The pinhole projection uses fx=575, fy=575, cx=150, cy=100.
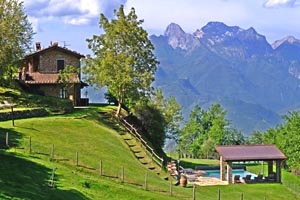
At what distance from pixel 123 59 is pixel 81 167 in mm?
23171

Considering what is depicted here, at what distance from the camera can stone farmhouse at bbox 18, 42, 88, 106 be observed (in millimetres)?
70938

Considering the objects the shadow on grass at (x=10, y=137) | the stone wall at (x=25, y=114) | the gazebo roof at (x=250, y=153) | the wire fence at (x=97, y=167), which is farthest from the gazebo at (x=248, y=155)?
the shadow on grass at (x=10, y=137)

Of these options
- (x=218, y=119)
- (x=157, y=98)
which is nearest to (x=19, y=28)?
(x=157, y=98)

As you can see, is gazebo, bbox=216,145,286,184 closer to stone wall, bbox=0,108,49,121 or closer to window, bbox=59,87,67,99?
stone wall, bbox=0,108,49,121

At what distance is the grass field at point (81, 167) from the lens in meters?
31.8

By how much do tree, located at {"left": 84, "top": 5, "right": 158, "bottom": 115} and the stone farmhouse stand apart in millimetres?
7201

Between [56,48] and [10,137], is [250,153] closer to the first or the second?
[10,137]

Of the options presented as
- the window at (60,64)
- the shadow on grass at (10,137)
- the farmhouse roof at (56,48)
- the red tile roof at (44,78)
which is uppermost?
the farmhouse roof at (56,48)

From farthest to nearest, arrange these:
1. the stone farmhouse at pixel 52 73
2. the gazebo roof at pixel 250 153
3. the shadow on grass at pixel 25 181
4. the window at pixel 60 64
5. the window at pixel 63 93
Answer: the window at pixel 60 64 → the window at pixel 63 93 → the stone farmhouse at pixel 52 73 → the gazebo roof at pixel 250 153 → the shadow on grass at pixel 25 181

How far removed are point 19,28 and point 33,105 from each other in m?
7.94

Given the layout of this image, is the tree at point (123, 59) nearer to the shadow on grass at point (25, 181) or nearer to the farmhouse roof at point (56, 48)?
the farmhouse roof at point (56, 48)

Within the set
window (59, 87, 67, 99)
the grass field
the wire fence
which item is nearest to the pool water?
the grass field

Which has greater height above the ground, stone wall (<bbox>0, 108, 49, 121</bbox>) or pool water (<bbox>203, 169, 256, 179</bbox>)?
stone wall (<bbox>0, 108, 49, 121</bbox>)

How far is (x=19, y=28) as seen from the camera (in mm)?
58156
